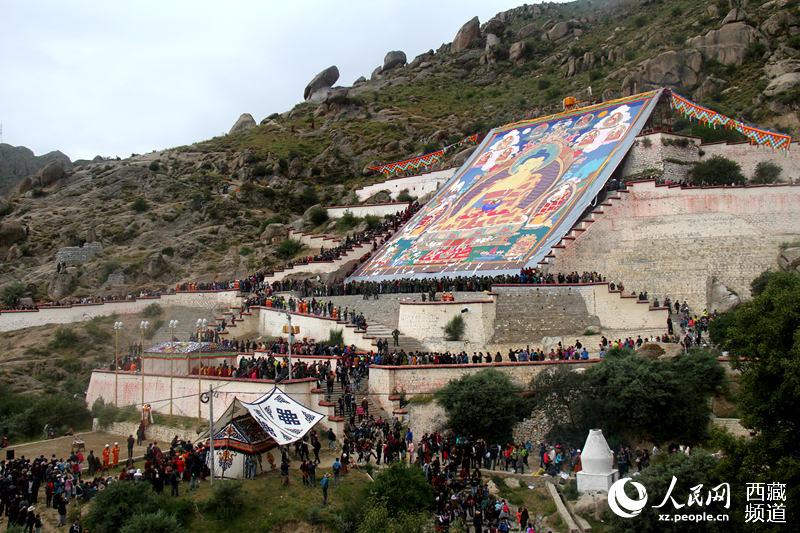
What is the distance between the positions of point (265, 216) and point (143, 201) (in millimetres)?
7789

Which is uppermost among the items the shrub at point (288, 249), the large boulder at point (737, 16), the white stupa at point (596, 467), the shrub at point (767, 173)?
the large boulder at point (737, 16)

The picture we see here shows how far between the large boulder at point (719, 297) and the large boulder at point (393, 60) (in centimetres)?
6814

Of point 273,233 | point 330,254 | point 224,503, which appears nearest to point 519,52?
point 273,233

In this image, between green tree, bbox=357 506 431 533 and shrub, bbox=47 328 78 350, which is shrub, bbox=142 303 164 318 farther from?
green tree, bbox=357 506 431 533

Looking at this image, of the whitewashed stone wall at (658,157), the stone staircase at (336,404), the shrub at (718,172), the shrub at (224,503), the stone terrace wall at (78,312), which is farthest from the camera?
the stone terrace wall at (78,312)

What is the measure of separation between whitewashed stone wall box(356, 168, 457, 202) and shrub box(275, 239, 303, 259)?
6407mm

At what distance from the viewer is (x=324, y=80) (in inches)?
3282

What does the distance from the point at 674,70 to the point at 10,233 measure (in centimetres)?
3901

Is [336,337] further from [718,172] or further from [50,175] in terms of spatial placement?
[50,175]

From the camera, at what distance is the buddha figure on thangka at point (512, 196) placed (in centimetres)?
3164

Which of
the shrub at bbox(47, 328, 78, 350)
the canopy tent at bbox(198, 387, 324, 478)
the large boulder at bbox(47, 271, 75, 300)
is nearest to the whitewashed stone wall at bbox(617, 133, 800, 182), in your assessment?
the canopy tent at bbox(198, 387, 324, 478)

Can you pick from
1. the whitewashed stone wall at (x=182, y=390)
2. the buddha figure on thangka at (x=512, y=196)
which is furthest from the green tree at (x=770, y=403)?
the buddha figure on thangka at (x=512, y=196)

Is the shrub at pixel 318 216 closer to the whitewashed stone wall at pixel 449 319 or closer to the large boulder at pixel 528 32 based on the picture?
the whitewashed stone wall at pixel 449 319

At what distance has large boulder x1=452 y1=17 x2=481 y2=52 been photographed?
83875 mm
